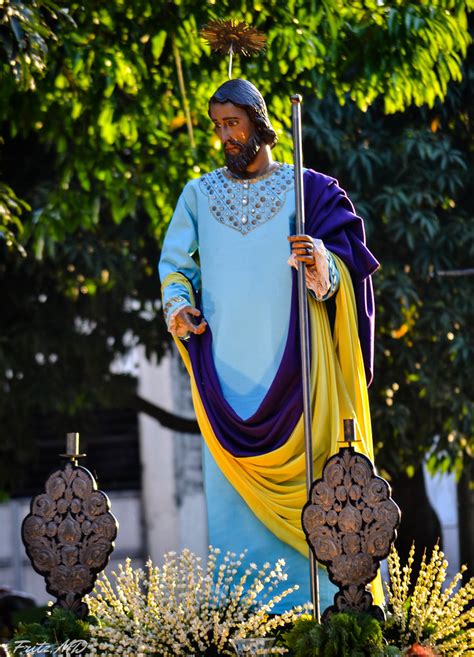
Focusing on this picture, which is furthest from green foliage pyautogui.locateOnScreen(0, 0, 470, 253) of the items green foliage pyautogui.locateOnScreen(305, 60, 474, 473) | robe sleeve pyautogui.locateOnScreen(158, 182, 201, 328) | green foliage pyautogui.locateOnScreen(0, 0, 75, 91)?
robe sleeve pyautogui.locateOnScreen(158, 182, 201, 328)

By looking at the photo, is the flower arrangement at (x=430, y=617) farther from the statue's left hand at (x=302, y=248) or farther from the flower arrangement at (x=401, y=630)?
the statue's left hand at (x=302, y=248)

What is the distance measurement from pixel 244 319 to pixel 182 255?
1.60 feet

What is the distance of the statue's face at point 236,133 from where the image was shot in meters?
8.00

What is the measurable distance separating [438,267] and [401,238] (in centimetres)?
47

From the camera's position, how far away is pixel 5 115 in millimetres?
12008

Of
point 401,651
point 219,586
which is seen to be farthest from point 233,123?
point 401,651

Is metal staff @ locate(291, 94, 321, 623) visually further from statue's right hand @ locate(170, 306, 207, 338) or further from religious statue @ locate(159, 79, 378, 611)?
statue's right hand @ locate(170, 306, 207, 338)

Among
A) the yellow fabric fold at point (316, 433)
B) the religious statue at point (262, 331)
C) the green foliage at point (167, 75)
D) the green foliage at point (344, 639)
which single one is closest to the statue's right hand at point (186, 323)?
the religious statue at point (262, 331)

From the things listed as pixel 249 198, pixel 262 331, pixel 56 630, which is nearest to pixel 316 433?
pixel 262 331

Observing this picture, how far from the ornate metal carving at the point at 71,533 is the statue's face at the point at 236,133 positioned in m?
1.73

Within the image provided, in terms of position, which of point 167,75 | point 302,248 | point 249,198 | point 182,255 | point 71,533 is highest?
point 167,75

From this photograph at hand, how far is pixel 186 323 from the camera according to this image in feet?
26.1

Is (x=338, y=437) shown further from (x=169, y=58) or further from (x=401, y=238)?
(x=401, y=238)

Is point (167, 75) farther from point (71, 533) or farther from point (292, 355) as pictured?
point (71, 533)
